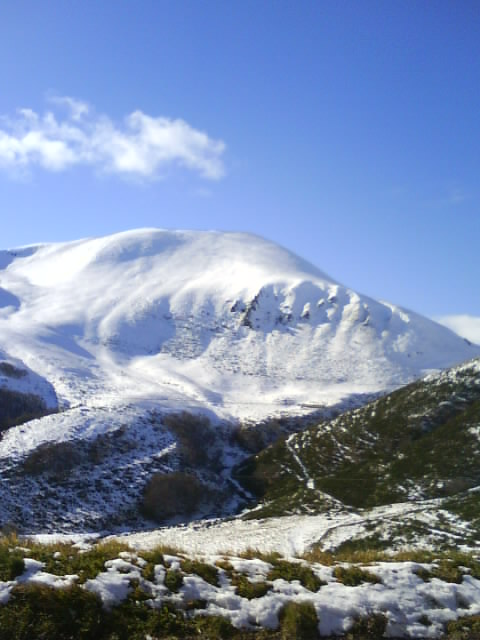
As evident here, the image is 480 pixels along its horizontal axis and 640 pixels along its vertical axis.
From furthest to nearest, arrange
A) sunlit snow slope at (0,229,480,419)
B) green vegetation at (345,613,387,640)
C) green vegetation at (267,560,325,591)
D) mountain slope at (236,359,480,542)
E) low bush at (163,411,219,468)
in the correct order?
sunlit snow slope at (0,229,480,419)
low bush at (163,411,219,468)
mountain slope at (236,359,480,542)
green vegetation at (267,560,325,591)
green vegetation at (345,613,387,640)

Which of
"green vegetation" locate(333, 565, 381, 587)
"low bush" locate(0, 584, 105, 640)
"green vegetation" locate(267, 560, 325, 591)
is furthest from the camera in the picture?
"green vegetation" locate(333, 565, 381, 587)

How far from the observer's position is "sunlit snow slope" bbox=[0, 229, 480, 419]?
316 feet

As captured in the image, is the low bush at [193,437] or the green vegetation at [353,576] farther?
the low bush at [193,437]

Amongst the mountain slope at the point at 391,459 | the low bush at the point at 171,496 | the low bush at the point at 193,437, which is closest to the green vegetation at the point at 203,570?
the mountain slope at the point at 391,459

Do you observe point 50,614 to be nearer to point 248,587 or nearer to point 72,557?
point 72,557

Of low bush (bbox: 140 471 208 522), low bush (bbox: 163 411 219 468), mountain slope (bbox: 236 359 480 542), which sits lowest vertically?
low bush (bbox: 140 471 208 522)

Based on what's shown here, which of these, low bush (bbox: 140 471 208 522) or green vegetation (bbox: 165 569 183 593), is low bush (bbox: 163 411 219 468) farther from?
green vegetation (bbox: 165 569 183 593)

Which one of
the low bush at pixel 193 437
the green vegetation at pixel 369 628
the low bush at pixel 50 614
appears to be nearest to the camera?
the low bush at pixel 50 614

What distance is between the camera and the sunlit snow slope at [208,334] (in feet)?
316

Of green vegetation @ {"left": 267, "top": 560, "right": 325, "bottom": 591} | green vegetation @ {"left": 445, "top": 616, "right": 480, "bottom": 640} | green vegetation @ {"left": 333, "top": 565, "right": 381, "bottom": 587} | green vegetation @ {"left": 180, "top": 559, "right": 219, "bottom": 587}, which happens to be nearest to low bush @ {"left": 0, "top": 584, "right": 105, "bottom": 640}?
green vegetation @ {"left": 180, "top": 559, "right": 219, "bottom": 587}

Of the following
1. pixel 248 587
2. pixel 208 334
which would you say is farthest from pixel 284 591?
pixel 208 334

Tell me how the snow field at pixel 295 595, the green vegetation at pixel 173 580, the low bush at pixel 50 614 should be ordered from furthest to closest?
the green vegetation at pixel 173 580, the snow field at pixel 295 595, the low bush at pixel 50 614

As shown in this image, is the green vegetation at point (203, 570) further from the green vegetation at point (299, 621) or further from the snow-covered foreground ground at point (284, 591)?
the green vegetation at point (299, 621)

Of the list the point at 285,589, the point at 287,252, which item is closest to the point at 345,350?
the point at 287,252
